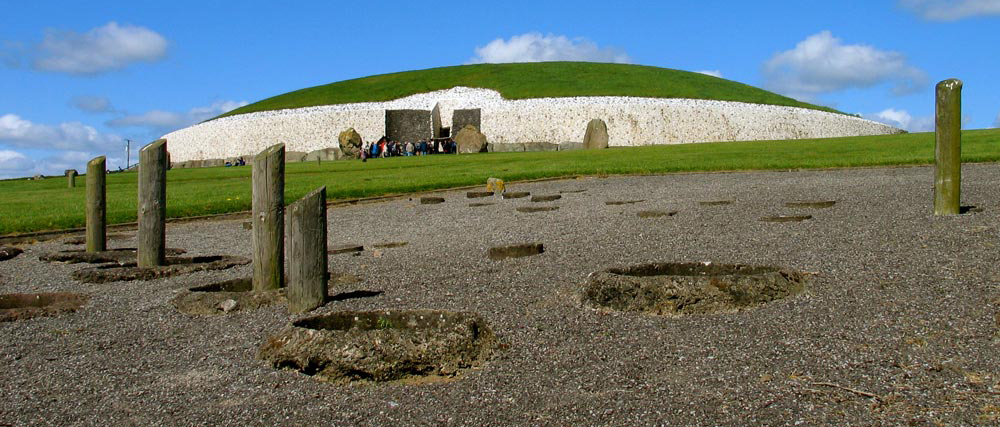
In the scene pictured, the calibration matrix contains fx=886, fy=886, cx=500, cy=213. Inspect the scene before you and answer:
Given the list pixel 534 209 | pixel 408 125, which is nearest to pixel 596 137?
pixel 408 125

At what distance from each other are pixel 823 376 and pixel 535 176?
19.4 meters

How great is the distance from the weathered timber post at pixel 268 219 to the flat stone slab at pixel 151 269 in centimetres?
244

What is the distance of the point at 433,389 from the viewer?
5.94 m

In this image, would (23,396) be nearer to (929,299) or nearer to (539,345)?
(539,345)

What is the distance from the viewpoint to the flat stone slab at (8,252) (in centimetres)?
1354

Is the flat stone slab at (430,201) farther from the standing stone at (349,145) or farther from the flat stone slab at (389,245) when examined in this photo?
the standing stone at (349,145)

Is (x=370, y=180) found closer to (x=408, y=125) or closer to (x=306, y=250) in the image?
(x=306, y=250)

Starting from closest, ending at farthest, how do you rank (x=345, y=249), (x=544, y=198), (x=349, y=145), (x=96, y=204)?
(x=345, y=249), (x=96, y=204), (x=544, y=198), (x=349, y=145)

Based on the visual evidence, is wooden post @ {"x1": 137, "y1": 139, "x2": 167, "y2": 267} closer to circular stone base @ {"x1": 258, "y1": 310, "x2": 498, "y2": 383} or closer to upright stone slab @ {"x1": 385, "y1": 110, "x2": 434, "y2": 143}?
circular stone base @ {"x1": 258, "y1": 310, "x2": 498, "y2": 383}

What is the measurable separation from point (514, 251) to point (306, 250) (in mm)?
3046

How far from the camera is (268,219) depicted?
886 centimetres

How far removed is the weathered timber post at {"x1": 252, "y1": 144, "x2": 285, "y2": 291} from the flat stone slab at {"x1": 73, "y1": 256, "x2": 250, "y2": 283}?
2441mm

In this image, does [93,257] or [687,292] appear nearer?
[687,292]

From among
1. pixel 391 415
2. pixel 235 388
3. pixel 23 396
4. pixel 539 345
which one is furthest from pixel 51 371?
pixel 539 345
